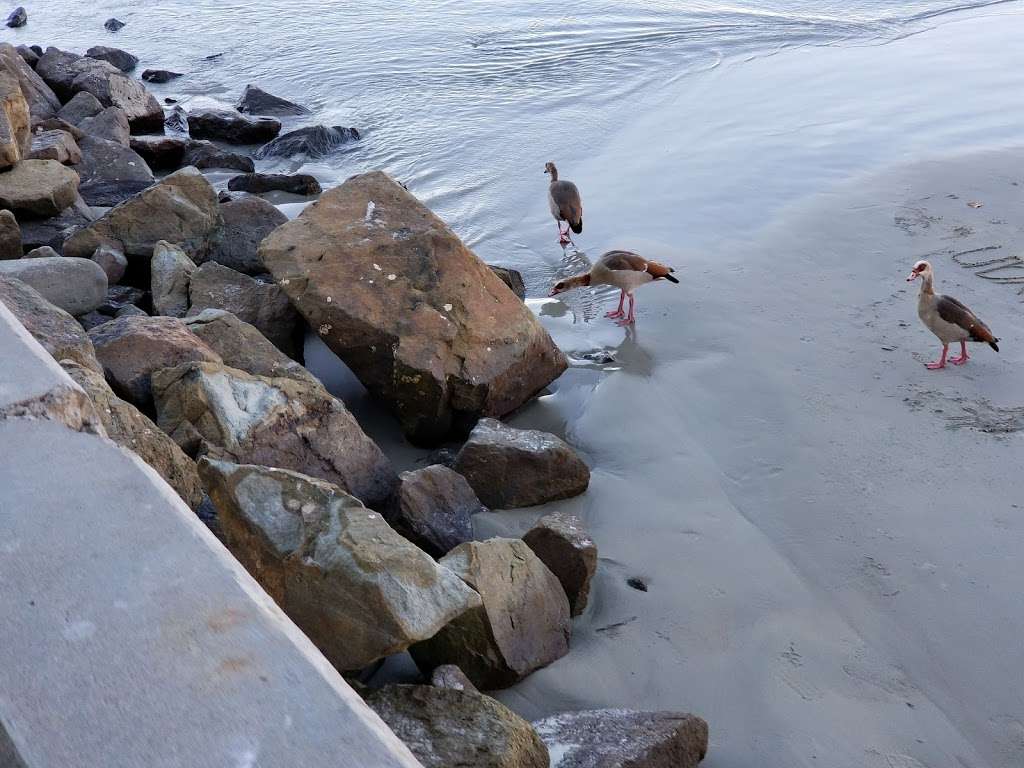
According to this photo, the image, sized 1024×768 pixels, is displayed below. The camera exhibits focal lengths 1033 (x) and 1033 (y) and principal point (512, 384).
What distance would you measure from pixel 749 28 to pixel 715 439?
10.6 metres

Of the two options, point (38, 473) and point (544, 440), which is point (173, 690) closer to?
point (38, 473)

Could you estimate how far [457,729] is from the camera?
9.75 feet

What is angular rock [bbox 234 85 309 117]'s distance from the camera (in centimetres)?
1291

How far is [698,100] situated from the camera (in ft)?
37.8

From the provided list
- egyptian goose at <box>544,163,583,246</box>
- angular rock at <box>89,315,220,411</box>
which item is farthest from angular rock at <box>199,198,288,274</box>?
angular rock at <box>89,315,220,411</box>

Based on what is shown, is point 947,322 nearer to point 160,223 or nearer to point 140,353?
point 140,353

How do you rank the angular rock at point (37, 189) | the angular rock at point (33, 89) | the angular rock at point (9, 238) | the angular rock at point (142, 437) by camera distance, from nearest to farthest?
the angular rock at point (142, 437) < the angular rock at point (9, 238) < the angular rock at point (37, 189) < the angular rock at point (33, 89)

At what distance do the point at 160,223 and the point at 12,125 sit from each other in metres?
1.98

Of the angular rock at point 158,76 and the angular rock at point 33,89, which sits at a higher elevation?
the angular rock at point 33,89

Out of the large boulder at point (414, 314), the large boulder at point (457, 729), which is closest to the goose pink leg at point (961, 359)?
the large boulder at point (414, 314)

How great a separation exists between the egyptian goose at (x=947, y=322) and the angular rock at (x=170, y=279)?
14.5ft

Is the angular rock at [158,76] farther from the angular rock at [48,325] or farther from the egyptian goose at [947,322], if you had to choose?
the egyptian goose at [947,322]

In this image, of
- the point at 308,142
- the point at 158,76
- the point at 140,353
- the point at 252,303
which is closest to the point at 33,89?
the point at 308,142

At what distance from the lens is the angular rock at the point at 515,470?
4.76m
